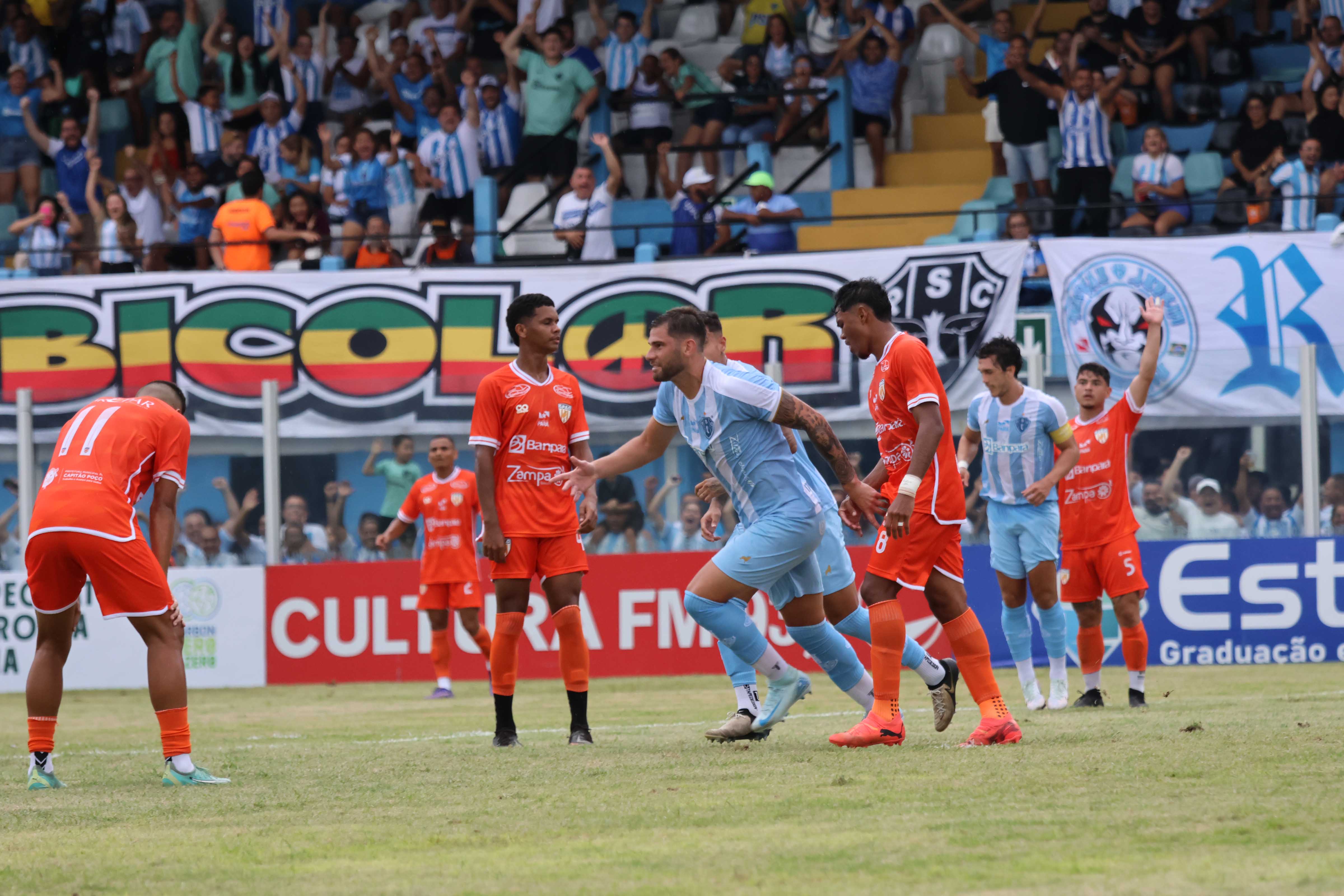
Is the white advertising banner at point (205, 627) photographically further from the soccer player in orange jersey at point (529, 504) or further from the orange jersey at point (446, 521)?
the soccer player in orange jersey at point (529, 504)

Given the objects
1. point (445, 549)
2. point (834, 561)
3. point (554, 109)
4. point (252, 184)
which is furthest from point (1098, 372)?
point (252, 184)

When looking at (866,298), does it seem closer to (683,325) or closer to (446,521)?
(683,325)

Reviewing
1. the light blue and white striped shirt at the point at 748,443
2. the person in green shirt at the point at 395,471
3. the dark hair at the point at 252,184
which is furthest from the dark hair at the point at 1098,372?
the dark hair at the point at 252,184

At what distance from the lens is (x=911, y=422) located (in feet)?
24.7

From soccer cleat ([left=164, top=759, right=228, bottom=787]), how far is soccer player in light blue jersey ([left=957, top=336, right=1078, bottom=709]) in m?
5.09

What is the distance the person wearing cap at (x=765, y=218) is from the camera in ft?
61.9

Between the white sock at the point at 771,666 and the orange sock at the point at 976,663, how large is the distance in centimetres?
86

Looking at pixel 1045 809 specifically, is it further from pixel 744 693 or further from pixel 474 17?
pixel 474 17

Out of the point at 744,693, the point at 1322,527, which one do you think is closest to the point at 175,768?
the point at 744,693

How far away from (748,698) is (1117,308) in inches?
364

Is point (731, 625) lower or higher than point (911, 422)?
lower

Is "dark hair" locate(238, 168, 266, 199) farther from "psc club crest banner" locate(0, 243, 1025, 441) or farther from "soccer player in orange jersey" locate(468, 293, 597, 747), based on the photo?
"soccer player in orange jersey" locate(468, 293, 597, 747)

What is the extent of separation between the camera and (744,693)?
8.28m

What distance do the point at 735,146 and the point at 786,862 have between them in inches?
667
